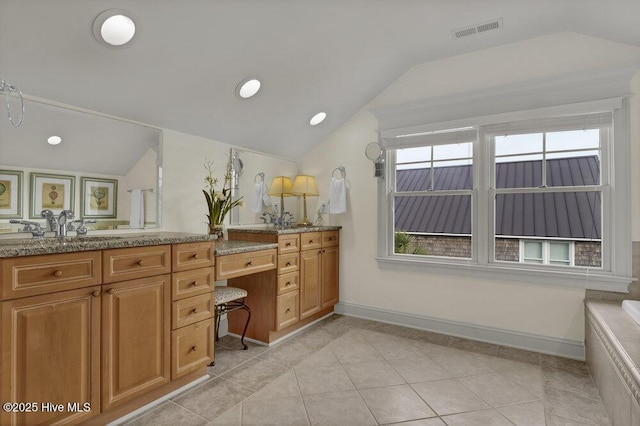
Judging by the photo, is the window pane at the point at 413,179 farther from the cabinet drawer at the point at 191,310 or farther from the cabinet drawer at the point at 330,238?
the cabinet drawer at the point at 191,310

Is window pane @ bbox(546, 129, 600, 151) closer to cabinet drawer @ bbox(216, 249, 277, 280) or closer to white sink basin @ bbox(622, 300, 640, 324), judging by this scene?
white sink basin @ bbox(622, 300, 640, 324)

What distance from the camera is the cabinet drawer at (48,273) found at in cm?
144

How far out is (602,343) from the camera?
2.10m

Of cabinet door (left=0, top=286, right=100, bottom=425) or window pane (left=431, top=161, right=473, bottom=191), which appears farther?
window pane (left=431, top=161, right=473, bottom=191)

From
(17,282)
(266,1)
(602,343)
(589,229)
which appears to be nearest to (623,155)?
(589,229)

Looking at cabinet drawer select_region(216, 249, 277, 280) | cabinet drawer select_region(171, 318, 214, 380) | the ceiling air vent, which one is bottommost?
cabinet drawer select_region(171, 318, 214, 380)

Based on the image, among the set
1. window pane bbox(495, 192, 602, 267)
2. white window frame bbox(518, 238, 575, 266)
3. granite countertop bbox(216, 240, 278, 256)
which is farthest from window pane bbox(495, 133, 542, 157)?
granite countertop bbox(216, 240, 278, 256)

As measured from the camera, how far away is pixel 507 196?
3.12 metres

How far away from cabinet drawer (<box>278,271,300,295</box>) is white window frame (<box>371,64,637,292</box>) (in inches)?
39.4

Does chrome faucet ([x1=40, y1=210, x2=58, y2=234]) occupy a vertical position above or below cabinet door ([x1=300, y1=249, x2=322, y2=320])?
above

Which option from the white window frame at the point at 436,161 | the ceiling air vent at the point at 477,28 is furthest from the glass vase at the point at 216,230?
the ceiling air vent at the point at 477,28

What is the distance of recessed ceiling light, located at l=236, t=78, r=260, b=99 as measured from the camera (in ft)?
8.72

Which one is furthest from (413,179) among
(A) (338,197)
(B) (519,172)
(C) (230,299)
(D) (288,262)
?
(C) (230,299)

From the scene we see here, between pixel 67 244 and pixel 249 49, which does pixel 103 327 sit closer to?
pixel 67 244
